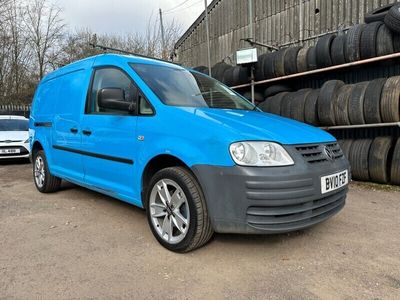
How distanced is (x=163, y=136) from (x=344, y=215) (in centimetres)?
258

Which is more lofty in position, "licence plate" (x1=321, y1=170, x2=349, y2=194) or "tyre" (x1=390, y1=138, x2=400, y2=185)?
"licence plate" (x1=321, y1=170, x2=349, y2=194)

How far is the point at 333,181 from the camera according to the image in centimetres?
308

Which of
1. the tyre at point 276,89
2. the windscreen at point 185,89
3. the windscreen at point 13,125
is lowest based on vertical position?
the windscreen at point 13,125

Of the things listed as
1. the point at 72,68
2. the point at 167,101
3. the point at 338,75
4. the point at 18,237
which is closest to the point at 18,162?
the point at 72,68

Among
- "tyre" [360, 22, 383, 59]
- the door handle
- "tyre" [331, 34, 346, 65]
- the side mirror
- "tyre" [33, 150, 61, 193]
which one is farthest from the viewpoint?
"tyre" [331, 34, 346, 65]

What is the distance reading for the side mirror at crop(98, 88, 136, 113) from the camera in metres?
3.55

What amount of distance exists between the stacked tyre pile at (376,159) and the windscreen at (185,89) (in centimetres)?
282

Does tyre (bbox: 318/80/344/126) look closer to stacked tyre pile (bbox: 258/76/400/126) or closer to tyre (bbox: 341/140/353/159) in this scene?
stacked tyre pile (bbox: 258/76/400/126)

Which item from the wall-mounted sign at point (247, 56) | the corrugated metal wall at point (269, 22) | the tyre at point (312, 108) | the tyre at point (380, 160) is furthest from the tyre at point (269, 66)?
the tyre at point (380, 160)

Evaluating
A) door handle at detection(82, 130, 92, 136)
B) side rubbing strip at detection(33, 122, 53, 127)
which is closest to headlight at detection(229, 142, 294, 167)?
door handle at detection(82, 130, 92, 136)

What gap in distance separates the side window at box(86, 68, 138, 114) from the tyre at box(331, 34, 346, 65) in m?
4.94

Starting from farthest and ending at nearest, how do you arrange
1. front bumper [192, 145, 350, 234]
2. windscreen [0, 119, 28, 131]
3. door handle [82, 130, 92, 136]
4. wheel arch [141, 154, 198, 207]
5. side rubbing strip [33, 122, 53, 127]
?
windscreen [0, 119, 28, 131]
side rubbing strip [33, 122, 53, 127]
door handle [82, 130, 92, 136]
wheel arch [141, 154, 198, 207]
front bumper [192, 145, 350, 234]

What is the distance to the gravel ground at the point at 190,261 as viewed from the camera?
2568 millimetres

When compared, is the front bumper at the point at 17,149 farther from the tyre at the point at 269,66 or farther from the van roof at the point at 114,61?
the tyre at the point at 269,66
